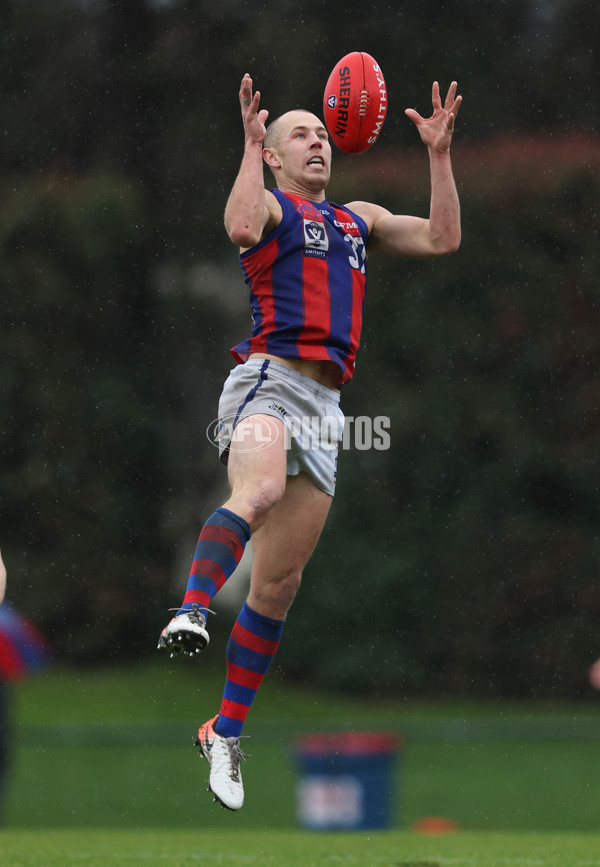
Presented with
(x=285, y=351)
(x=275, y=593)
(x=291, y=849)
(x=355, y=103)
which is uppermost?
(x=355, y=103)

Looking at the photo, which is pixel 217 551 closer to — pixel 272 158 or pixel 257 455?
pixel 257 455

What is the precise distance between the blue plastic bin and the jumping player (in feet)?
13.1

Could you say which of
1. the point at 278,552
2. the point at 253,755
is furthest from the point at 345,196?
the point at 278,552

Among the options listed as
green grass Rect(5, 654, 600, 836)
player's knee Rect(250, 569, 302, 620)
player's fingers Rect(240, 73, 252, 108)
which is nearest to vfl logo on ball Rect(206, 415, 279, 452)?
player's knee Rect(250, 569, 302, 620)

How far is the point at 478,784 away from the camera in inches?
452

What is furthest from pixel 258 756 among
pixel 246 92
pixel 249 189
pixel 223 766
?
pixel 246 92

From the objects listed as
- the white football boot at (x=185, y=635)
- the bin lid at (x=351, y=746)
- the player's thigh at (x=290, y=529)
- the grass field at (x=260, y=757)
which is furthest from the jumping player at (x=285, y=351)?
the grass field at (x=260, y=757)

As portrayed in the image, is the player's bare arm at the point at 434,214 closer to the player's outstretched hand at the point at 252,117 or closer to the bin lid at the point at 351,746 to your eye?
the player's outstretched hand at the point at 252,117

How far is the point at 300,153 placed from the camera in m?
5.42

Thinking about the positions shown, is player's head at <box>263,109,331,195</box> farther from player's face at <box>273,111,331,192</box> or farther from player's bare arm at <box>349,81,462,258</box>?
player's bare arm at <box>349,81,462,258</box>

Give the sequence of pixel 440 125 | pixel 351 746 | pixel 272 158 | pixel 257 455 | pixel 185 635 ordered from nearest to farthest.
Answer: pixel 185 635 → pixel 257 455 → pixel 440 125 → pixel 272 158 → pixel 351 746

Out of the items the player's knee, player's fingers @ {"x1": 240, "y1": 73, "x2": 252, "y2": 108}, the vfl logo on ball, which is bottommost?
the player's knee

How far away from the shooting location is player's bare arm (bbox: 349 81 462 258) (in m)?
5.37

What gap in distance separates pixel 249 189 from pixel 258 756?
314 inches
